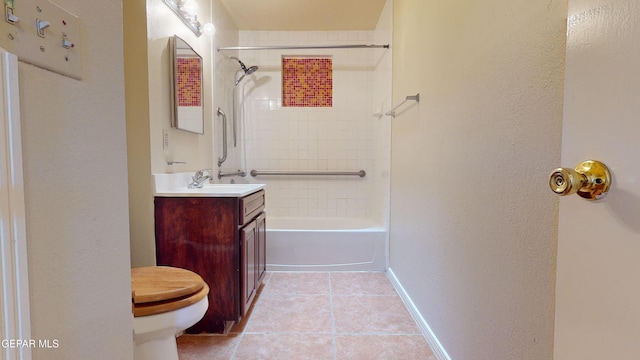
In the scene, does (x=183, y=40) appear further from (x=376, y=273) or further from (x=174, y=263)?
(x=376, y=273)

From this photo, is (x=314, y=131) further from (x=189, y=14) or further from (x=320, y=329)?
(x=320, y=329)

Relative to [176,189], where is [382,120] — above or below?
above

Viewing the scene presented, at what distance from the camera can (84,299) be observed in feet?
1.72

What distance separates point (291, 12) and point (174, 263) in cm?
244

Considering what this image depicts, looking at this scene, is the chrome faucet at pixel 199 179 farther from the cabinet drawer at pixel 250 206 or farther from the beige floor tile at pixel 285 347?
the beige floor tile at pixel 285 347

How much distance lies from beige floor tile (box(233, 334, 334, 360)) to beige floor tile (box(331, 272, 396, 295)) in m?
0.62

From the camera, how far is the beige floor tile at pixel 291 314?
1775mm

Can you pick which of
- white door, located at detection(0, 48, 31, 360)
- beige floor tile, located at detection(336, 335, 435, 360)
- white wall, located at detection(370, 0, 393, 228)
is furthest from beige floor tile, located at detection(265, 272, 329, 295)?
white door, located at detection(0, 48, 31, 360)

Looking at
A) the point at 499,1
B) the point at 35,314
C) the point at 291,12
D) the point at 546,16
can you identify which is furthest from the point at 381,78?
the point at 35,314

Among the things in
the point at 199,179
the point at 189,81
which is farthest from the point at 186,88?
the point at 199,179

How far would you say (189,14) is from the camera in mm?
2012

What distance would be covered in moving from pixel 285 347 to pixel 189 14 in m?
2.15

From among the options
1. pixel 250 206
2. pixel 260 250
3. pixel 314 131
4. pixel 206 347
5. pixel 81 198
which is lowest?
pixel 206 347

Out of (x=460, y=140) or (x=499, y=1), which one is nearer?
(x=499, y=1)
